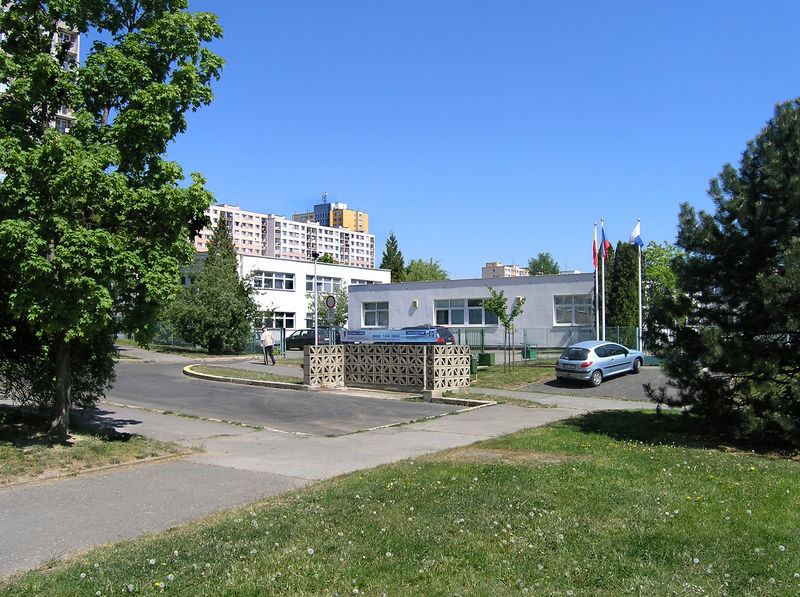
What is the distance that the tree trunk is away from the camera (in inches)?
423

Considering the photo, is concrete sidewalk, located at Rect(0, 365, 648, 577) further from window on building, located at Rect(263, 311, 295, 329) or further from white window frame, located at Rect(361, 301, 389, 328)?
window on building, located at Rect(263, 311, 295, 329)

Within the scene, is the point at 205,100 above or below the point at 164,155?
above

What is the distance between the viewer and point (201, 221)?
36.1 ft

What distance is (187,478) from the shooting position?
917 cm

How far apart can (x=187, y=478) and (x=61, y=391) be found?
3.27 meters

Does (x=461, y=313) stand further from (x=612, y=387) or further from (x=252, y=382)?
(x=252, y=382)

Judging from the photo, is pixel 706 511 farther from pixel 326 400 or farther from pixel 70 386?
pixel 326 400

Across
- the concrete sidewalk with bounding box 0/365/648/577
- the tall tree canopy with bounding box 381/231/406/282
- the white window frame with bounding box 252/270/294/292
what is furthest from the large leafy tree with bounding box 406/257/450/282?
the concrete sidewalk with bounding box 0/365/648/577

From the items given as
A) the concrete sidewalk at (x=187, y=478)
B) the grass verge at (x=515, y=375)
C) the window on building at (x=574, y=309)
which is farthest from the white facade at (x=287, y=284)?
the concrete sidewalk at (x=187, y=478)

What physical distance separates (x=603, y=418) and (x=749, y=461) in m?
5.46

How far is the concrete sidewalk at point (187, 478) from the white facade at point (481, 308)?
23487 mm

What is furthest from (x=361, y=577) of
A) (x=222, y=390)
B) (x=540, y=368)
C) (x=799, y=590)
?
(x=540, y=368)

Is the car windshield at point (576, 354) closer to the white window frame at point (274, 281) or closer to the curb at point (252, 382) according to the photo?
the curb at point (252, 382)

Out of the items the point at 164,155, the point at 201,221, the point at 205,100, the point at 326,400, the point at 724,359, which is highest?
the point at 205,100
